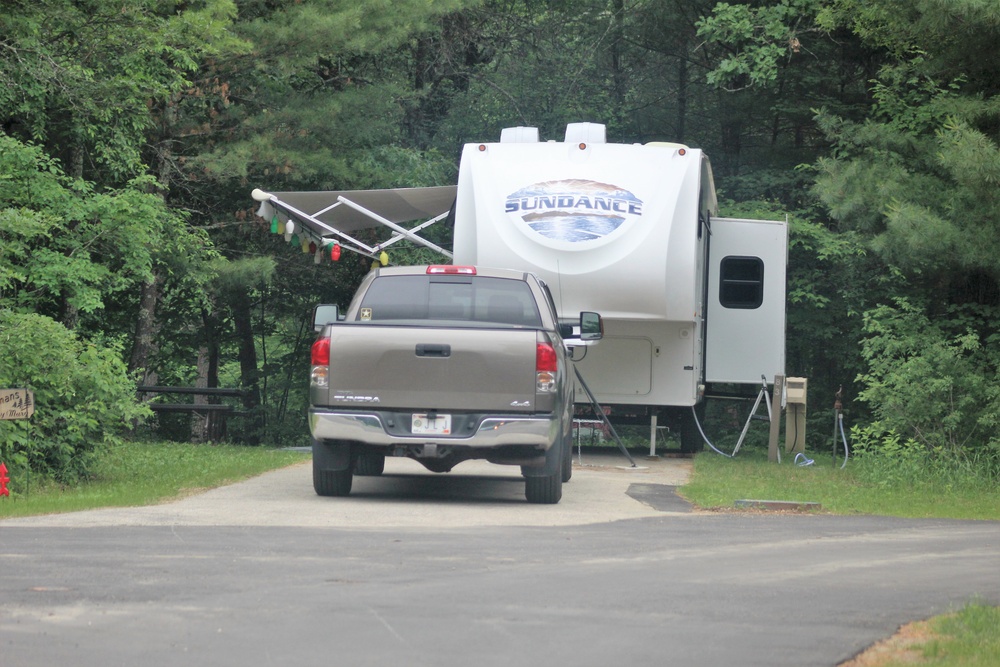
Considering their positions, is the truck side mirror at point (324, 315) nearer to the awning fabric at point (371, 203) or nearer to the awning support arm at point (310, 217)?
the awning support arm at point (310, 217)

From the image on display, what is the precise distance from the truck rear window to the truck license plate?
118cm

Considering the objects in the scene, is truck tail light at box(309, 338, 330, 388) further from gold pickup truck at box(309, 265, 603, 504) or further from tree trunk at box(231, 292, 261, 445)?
tree trunk at box(231, 292, 261, 445)

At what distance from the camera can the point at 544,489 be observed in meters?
12.0

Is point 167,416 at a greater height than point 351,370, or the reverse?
point 351,370

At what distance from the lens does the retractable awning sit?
18.6 metres

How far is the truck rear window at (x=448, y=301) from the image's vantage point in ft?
40.3

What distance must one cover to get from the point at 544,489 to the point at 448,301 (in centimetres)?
181

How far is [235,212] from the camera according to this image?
24.9 metres

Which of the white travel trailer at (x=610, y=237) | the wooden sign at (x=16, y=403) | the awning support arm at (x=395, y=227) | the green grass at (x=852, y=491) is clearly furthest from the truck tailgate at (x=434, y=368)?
the awning support arm at (x=395, y=227)

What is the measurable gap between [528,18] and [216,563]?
23.8 meters

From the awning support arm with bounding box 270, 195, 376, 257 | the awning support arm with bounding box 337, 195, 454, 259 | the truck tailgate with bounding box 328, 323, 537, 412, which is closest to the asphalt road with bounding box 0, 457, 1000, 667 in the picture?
the truck tailgate with bounding box 328, 323, 537, 412

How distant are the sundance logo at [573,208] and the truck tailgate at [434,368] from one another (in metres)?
4.56

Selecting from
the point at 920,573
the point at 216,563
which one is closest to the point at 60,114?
the point at 216,563

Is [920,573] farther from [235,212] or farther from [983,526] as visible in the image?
[235,212]
